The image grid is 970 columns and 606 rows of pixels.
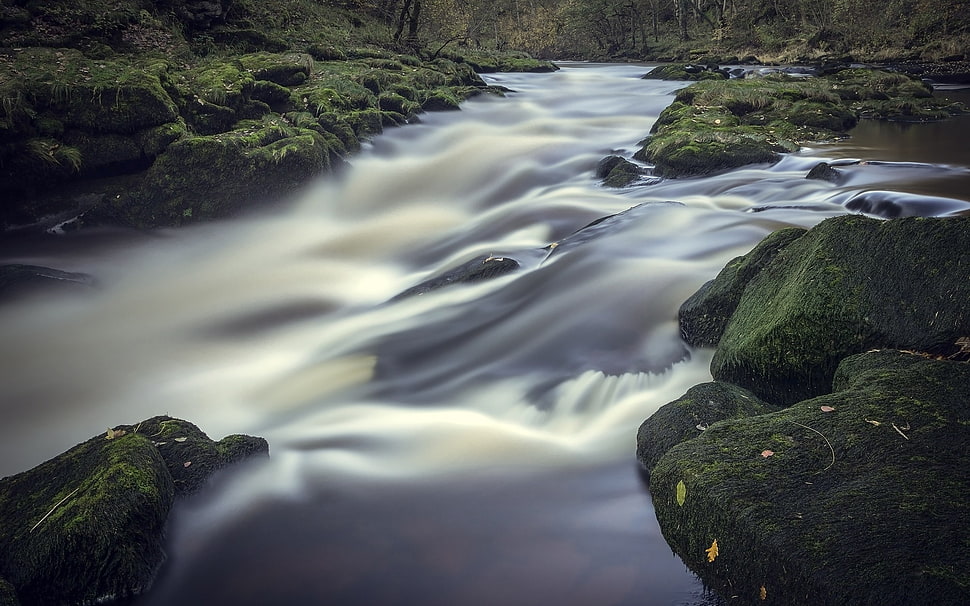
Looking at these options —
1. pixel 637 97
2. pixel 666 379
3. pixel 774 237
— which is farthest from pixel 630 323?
pixel 637 97

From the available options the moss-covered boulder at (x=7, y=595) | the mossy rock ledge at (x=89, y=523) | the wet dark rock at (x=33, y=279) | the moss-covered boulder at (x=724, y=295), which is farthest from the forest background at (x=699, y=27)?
the moss-covered boulder at (x=7, y=595)

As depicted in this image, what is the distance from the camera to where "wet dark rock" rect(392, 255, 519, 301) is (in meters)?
8.70

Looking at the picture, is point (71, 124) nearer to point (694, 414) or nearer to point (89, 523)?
point (89, 523)

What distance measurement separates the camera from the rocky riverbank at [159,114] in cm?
1037

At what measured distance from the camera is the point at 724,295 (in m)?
6.11

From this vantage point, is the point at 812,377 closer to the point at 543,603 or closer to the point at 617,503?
the point at 617,503

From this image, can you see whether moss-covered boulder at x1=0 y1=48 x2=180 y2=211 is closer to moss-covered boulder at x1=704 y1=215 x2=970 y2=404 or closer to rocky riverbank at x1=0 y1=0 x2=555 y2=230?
rocky riverbank at x1=0 y1=0 x2=555 y2=230

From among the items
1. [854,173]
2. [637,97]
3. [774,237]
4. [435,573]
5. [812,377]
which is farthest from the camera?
[637,97]

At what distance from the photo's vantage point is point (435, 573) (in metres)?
4.02

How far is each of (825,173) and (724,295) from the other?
20.1ft

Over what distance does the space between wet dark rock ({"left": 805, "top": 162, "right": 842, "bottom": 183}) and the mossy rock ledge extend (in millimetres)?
10381

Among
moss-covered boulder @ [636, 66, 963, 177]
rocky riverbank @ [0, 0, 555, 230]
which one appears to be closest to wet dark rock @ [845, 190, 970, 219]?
moss-covered boulder @ [636, 66, 963, 177]

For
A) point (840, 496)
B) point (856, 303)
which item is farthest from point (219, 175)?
point (840, 496)

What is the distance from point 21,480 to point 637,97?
19969mm
